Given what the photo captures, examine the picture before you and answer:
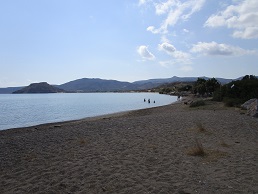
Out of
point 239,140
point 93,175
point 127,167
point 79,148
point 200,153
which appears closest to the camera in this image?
point 93,175

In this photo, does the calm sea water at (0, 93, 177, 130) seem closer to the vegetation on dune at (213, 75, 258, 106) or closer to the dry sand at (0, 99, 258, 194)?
the vegetation on dune at (213, 75, 258, 106)

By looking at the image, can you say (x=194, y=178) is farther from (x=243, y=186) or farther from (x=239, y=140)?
(x=239, y=140)

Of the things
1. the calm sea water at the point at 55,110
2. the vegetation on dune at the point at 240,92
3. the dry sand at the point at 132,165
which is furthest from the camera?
the calm sea water at the point at 55,110

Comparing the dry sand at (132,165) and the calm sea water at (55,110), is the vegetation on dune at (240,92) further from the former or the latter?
the dry sand at (132,165)

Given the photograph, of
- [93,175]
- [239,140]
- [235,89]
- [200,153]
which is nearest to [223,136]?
[239,140]

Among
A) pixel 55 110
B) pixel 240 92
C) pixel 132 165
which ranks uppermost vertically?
pixel 240 92

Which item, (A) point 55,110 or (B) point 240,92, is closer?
(B) point 240,92

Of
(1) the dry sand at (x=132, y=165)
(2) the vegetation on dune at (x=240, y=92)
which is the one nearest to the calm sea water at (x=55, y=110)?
(2) the vegetation on dune at (x=240, y=92)

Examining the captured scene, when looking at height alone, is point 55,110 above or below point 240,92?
below

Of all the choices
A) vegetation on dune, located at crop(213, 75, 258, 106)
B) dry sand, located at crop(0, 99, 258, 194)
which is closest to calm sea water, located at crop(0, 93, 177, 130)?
vegetation on dune, located at crop(213, 75, 258, 106)

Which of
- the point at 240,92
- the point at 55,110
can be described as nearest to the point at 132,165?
the point at 240,92

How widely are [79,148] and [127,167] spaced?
11.5 feet

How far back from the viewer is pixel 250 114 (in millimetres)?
21016

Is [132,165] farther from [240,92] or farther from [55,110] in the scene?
[55,110]
